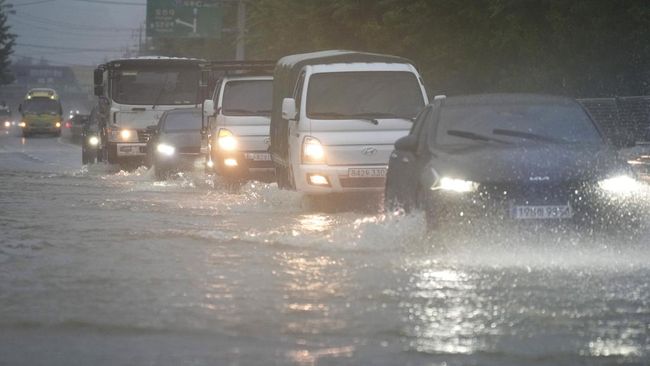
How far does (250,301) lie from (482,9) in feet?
113

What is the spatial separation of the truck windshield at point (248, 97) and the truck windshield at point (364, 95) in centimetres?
448

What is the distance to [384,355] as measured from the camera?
24.9 ft

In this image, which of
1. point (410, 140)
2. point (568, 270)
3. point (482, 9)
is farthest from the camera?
point (482, 9)

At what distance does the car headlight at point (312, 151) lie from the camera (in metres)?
18.2

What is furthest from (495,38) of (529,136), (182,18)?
(529,136)

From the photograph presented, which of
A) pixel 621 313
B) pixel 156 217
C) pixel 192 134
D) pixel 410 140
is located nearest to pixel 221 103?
pixel 192 134

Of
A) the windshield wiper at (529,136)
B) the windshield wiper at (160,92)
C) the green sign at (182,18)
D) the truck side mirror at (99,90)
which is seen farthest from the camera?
the green sign at (182,18)

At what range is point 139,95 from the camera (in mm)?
32500

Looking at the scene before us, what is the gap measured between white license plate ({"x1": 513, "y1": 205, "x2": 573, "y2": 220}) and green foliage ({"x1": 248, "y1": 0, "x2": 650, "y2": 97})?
27.3 metres

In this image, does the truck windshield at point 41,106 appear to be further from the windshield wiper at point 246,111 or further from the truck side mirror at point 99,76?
the windshield wiper at point 246,111

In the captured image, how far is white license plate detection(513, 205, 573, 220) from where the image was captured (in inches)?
464

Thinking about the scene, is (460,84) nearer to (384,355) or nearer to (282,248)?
(282,248)

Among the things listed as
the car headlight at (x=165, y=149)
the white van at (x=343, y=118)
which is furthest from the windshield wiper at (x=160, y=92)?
the white van at (x=343, y=118)

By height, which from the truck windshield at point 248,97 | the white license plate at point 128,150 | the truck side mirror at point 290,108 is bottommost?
the white license plate at point 128,150
